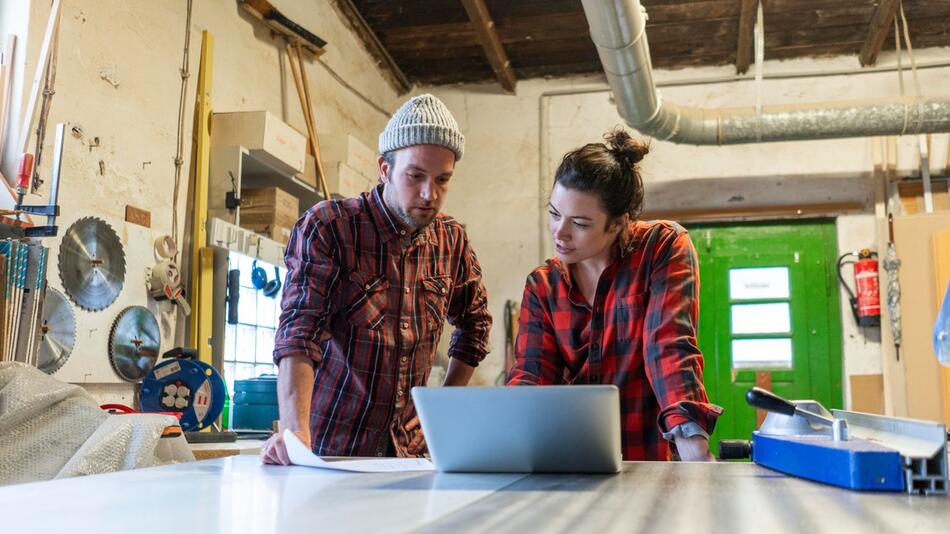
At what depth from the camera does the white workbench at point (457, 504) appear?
687 millimetres

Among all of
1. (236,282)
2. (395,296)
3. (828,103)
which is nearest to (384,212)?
(395,296)

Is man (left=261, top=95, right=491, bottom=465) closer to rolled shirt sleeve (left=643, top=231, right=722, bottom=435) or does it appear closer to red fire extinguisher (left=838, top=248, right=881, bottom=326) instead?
rolled shirt sleeve (left=643, top=231, right=722, bottom=435)

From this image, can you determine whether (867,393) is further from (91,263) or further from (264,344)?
(91,263)

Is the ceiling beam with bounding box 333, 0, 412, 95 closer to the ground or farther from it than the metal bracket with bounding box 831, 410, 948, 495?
farther from it

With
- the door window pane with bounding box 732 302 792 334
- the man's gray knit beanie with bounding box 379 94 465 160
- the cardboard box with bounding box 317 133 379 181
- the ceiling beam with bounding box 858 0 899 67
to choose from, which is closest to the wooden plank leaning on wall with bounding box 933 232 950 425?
the door window pane with bounding box 732 302 792 334

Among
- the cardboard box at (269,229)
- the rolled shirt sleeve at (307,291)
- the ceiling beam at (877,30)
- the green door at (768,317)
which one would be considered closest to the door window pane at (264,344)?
the cardboard box at (269,229)

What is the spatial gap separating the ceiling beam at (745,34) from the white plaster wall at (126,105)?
264 cm

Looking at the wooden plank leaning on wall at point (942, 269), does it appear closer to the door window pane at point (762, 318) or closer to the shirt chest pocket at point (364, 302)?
the door window pane at point (762, 318)

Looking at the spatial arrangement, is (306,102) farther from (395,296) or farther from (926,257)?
(926,257)

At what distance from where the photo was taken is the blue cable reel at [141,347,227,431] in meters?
2.71

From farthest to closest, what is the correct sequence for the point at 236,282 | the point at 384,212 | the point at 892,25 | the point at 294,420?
the point at 892,25, the point at 236,282, the point at 384,212, the point at 294,420

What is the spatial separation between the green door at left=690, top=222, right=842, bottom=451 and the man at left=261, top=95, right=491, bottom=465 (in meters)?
3.54

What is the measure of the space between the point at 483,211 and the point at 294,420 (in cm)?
409

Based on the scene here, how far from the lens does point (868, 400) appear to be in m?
4.82
